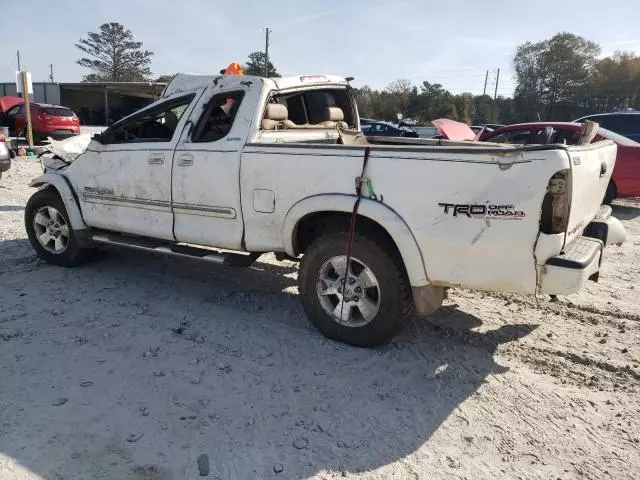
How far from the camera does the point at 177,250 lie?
4.73 m

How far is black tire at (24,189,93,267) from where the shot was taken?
18.2 feet

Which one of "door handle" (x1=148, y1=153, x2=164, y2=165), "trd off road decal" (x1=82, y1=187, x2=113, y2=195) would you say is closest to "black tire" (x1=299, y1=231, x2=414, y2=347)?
"door handle" (x1=148, y1=153, x2=164, y2=165)

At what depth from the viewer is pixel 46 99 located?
35.8 meters

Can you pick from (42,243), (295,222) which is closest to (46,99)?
(42,243)

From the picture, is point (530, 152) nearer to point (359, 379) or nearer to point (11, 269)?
point (359, 379)

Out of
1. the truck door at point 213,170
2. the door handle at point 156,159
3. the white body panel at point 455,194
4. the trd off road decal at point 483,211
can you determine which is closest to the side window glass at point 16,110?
the door handle at point 156,159

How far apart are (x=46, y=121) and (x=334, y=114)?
59.4 ft

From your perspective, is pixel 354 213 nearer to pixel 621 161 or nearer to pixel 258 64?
pixel 621 161

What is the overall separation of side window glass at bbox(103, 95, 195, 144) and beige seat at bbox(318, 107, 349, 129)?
1395 mm

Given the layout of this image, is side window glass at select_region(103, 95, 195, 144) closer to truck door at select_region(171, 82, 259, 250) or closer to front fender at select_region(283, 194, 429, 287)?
truck door at select_region(171, 82, 259, 250)

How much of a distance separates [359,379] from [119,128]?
3443 mm

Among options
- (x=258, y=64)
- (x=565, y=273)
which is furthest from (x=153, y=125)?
(x=258, y=64)

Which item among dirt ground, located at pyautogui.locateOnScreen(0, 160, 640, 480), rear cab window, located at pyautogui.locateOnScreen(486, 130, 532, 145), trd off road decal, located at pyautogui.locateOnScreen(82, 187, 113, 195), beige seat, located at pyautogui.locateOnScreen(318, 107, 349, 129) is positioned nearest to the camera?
dirt ground, located at pyautogui.locateOnScreen(0, 160, 640, 480)

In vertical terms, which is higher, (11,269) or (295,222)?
(295,222)
